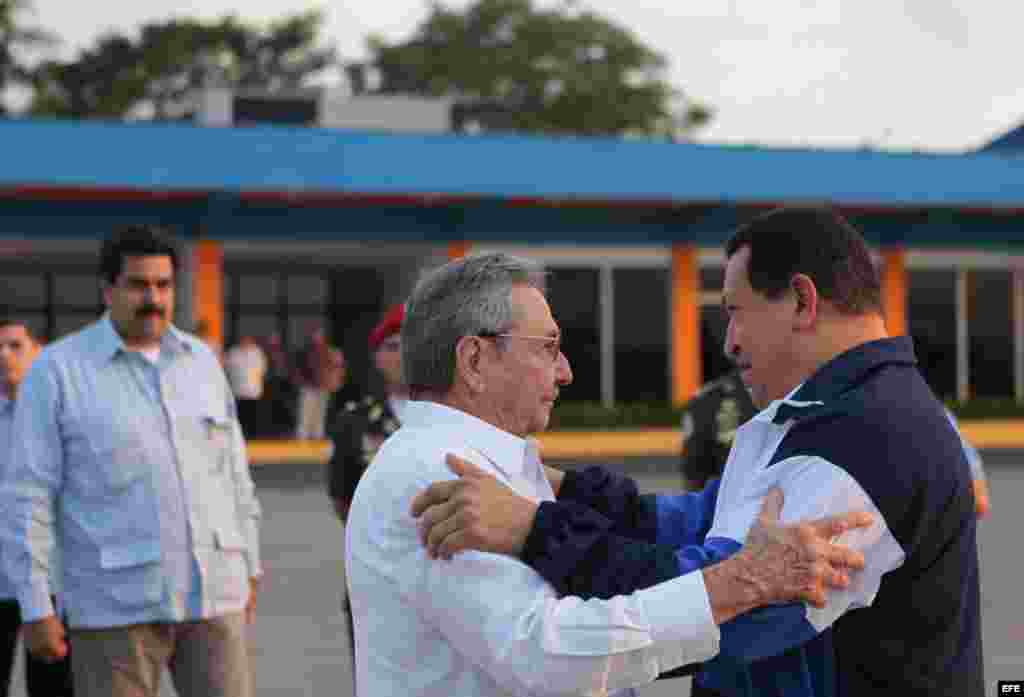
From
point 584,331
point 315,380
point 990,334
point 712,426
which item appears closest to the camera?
point 712,426

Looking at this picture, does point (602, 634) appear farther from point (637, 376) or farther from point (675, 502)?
point (637, 376)

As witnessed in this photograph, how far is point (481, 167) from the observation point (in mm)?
23719

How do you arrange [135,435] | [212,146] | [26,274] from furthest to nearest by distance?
1. [26,274]
2. [212,146]
3. [135,435]

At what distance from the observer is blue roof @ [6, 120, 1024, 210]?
21812mm

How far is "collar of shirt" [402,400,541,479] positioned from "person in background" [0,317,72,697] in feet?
9.00

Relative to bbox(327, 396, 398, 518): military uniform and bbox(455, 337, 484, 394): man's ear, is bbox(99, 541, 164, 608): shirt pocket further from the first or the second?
bbox(455, 337, 484, 394): man's ear

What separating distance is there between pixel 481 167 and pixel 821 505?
21.6 m

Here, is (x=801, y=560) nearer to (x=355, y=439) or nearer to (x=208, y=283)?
(x=355, y=439)

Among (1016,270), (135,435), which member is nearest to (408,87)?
(1016,270)

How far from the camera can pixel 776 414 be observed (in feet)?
8.29

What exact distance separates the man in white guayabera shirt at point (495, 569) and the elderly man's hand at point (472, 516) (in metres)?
→ 0.03

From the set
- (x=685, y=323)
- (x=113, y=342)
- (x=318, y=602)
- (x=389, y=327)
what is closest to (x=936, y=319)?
(x=685, y=323)

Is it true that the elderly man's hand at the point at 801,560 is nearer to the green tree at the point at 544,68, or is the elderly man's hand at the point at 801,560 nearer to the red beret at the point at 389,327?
the red beret at the point at 389,327

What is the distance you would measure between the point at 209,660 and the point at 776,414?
8.62 feet
